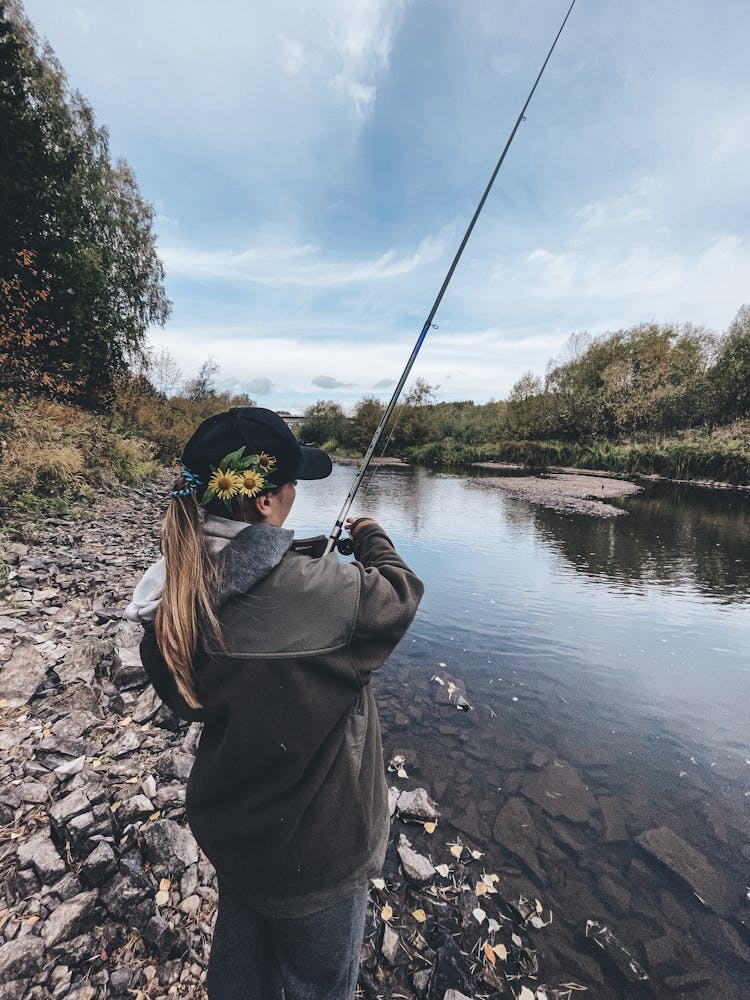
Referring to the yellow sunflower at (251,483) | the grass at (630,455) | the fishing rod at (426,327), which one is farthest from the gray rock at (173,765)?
the grass at (630,455)

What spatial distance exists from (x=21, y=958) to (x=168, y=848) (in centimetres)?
80

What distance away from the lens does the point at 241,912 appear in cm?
169

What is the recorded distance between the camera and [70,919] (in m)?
2.44

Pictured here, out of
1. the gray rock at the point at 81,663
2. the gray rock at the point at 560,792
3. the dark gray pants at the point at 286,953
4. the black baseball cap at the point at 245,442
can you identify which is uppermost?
the black baseball cap at the point at 245,442

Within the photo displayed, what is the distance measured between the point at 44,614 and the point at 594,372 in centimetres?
6309

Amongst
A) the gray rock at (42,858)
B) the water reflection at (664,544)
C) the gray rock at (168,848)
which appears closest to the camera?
the gray rock at (42,858)

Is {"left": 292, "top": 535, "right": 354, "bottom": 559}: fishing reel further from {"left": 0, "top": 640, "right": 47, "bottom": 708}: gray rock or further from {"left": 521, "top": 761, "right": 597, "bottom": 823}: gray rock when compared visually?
{"left": 0, "top": 640, "right": 47, "bottom": 708}: gray rock

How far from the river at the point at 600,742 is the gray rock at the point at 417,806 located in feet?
0.55

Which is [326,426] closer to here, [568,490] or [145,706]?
[568,490]

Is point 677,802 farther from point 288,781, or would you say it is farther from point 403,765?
point 288,781

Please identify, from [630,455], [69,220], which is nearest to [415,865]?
[69,220]

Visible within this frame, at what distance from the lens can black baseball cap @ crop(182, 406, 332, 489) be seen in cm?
160

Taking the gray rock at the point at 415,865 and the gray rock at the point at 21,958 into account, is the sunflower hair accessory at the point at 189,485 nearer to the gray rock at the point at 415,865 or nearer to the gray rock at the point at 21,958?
the gray rock at the point at 21,958

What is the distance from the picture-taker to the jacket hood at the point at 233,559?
4.72 feet
